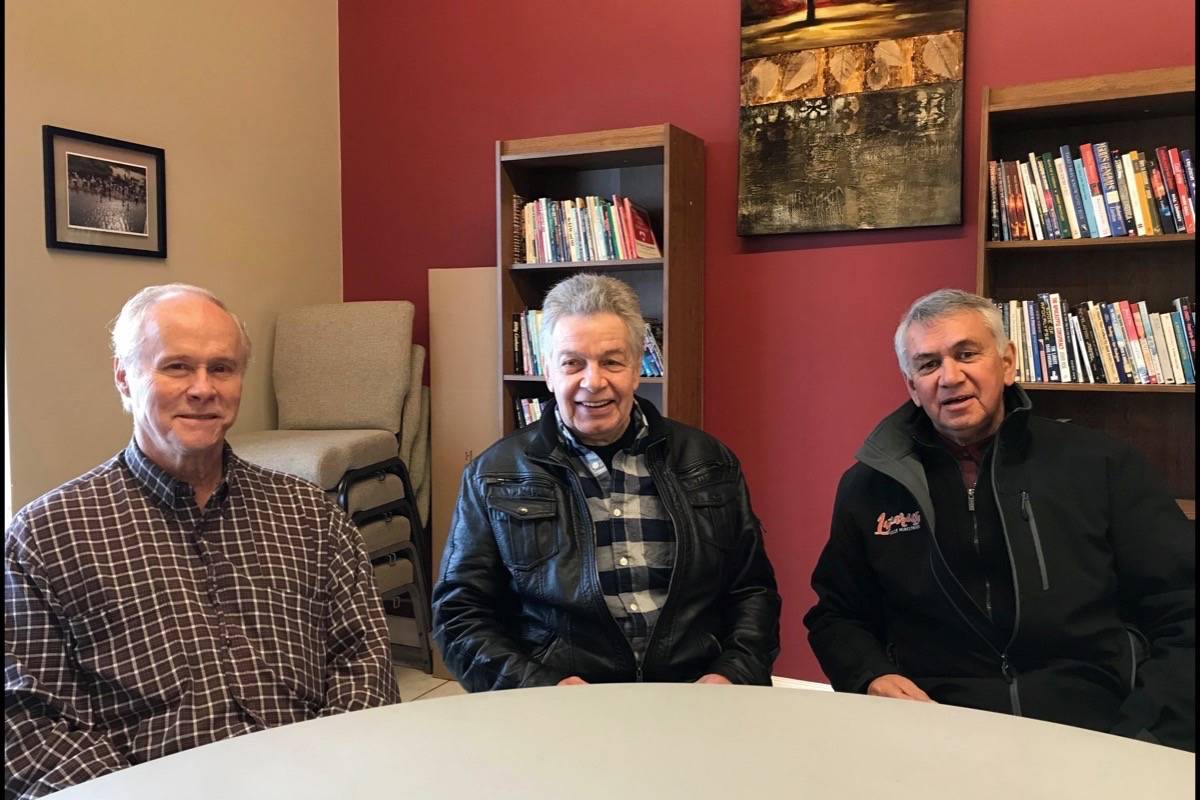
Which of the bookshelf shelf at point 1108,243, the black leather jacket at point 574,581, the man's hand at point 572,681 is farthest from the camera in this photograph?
the bookshelf shelf at point 1108,243

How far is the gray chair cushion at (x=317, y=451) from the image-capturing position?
294 centimetres

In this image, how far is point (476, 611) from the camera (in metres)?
1.74

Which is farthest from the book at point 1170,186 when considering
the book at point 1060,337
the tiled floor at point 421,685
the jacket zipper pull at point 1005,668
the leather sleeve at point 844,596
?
the tiled floor at point 421,685

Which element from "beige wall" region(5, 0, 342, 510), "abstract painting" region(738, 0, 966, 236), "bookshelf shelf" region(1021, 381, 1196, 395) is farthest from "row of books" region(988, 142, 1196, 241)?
"beige wall" region(5, 0, 342, 510)

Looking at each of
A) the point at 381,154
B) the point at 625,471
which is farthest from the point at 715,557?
the point at 381,154

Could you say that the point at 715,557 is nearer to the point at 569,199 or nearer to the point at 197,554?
the point at 197,554

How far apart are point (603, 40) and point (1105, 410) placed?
6.94 ft

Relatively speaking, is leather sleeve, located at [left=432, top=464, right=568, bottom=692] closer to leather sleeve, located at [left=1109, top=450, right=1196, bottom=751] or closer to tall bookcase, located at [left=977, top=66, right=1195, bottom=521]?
leather sleeve, located at [left=1109, top=450, right=1196, bottom=751]

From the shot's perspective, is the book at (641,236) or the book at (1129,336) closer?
the book at (1129,336)

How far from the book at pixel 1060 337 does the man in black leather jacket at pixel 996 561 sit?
81cm

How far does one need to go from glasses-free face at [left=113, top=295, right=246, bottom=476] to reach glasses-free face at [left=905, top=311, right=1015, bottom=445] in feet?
4.30

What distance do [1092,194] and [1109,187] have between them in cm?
4

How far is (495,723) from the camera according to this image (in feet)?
3.57

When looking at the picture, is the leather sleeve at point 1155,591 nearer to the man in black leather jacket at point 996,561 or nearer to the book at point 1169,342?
the man in black leather jacket at point 996,561
